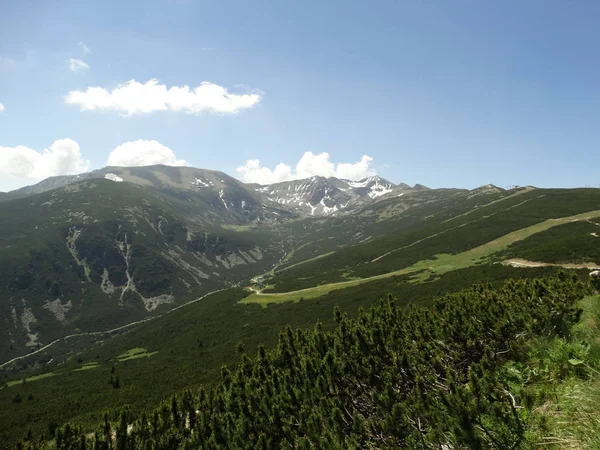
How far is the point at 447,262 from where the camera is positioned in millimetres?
106312

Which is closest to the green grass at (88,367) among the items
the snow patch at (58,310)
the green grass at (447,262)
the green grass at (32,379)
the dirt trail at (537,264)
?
the green grass at (32,379)

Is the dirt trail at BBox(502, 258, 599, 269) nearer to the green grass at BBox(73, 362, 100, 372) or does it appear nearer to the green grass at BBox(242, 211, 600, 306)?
the green grass at BBox(242, 211, 600, 306)

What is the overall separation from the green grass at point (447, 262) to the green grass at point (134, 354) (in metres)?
36.8

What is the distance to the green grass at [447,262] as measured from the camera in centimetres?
9850

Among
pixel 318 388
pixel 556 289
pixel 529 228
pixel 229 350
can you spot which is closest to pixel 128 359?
pixel 229 350

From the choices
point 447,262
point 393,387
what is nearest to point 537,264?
point 447,262

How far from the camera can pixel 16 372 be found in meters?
122

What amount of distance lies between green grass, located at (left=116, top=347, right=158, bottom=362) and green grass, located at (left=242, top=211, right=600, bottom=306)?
36.8m

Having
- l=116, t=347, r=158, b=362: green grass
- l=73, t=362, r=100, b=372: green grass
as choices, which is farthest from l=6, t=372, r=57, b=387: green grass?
l=116, t=347, r=158, b=362: green grass

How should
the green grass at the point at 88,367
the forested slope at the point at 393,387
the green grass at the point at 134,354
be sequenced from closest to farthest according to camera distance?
the forested slope at the point at 393,387 < the green grass at the point at 88,367 < the green grass at the point at 134,354

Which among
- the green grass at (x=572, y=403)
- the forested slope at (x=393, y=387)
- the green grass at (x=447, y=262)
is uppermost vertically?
the green grass at (x=572, y=403)

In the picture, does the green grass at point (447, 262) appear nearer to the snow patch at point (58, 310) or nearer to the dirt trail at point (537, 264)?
the dirt trail at point (537, 264)

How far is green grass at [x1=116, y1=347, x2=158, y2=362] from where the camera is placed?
98500 millimetres

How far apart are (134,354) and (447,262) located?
347ft
